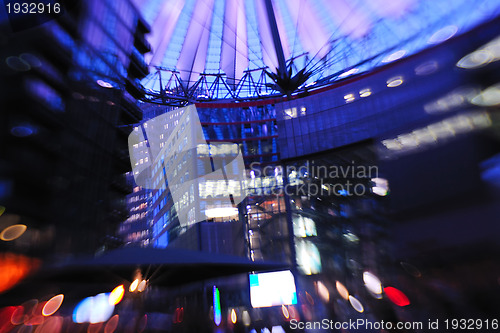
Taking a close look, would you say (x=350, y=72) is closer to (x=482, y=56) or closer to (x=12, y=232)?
(x=482, y=56)

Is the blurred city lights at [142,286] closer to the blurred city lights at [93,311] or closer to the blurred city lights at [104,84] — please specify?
the blurred city lights at [93,311]

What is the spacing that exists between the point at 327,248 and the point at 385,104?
1285cm

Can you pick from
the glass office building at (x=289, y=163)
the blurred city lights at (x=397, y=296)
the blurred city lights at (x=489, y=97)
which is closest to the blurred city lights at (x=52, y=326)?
the glass office building at (x=289, y=163)

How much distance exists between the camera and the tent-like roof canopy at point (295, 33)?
23.1m

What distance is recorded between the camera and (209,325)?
10234mm

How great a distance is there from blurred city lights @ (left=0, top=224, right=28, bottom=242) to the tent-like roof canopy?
17.3m

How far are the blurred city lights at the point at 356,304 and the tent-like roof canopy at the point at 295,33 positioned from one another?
18.0 metres

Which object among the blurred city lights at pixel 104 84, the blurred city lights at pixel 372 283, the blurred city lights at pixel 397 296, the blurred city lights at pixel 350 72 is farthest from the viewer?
the blurred city lights at pixel 350 72

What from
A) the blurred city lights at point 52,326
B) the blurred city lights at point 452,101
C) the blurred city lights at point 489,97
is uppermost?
the blurred city lights at point 452,101

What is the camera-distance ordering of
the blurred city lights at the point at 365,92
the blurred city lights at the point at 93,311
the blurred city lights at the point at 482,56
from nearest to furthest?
the blurred city lights at the point at 482,56 → the blurred city lights at the point at 93,311 → the blurred city lights at the point at 365,92

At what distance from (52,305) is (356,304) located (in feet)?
66.9

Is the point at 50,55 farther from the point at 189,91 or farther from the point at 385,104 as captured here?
the point at 385,104

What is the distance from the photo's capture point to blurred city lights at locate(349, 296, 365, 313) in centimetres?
2485

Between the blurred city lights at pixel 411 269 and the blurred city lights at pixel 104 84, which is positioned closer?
the blurred city lights at pixel 411 269
